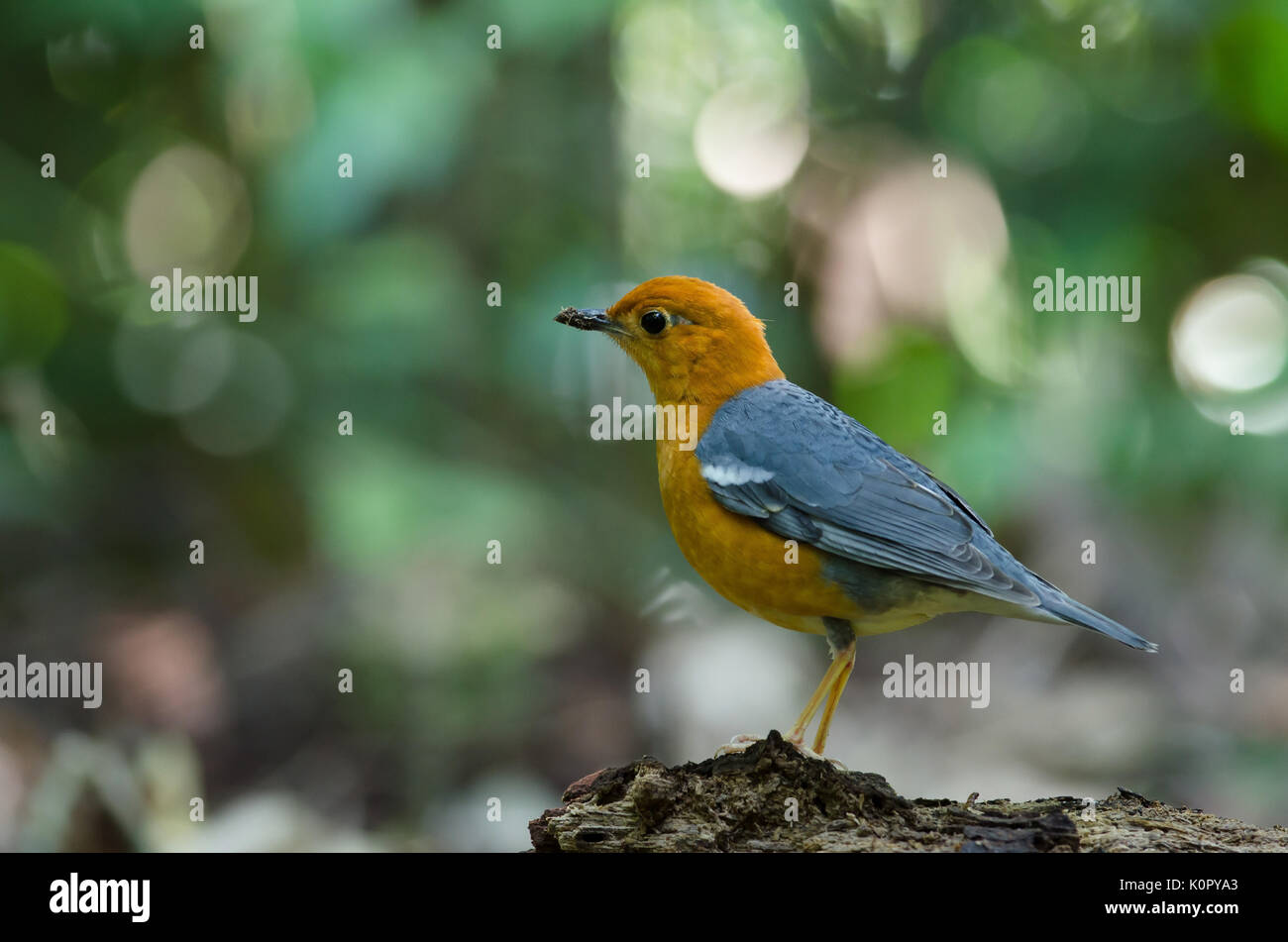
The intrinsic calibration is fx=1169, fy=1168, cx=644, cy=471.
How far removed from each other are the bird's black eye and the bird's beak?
0.11 meters

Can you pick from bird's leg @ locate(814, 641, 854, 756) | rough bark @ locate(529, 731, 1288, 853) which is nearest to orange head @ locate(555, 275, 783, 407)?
bird's leg @ locate(814, 641, 854, 756)

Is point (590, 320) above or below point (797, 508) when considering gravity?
above

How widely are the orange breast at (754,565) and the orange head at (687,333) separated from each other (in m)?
0.47

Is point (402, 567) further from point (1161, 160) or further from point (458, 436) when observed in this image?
point (1161, 160)

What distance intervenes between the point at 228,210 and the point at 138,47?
101 cm

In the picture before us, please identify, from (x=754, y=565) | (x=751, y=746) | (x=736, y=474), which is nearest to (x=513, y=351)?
(x=736, y=474)

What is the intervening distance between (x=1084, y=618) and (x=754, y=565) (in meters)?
1.13

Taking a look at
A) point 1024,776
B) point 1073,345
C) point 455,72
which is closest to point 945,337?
point 1073,345

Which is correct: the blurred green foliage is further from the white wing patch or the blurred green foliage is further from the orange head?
the white wing patch

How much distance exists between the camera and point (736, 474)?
442 centimetres

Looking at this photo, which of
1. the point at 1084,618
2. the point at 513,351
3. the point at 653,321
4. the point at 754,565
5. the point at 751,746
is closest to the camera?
the point at 751,746

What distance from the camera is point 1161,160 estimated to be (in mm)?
6582

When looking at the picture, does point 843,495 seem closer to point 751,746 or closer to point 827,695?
point 827,695

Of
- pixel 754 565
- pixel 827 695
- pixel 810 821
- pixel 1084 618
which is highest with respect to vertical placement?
pixel 754 565
